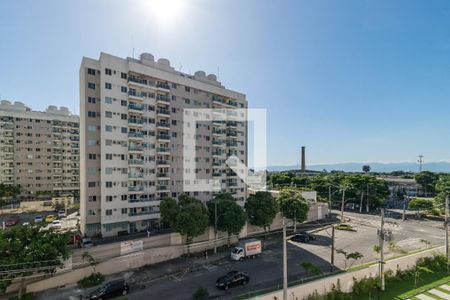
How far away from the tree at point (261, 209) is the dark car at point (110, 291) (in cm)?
2063

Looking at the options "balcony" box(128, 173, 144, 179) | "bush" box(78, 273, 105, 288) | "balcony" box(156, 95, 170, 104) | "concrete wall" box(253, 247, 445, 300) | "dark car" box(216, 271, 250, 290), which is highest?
"balcony" box(156, 95, 170, 104)

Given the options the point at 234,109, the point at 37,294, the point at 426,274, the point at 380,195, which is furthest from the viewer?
the point at 380,195

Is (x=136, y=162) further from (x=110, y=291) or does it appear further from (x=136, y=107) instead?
(x=110, y=291)

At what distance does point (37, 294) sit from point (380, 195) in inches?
2612

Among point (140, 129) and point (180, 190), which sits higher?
point (140, 129)

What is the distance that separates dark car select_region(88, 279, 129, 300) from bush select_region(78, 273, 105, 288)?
291 cm

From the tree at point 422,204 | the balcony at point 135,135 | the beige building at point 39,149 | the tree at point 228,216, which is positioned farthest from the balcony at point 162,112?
the tree at point 422,204

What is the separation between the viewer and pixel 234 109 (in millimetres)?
52438

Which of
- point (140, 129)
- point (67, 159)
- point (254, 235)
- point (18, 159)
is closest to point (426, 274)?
point (254, 235)

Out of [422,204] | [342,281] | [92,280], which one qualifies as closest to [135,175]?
[92,280]

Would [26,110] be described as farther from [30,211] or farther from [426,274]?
[426,274]

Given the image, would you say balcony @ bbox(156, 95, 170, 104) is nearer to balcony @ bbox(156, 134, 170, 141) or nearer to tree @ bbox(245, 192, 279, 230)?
balcony @ bbox(156, 134, 170, 141)

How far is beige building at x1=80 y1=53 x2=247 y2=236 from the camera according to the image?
116ft


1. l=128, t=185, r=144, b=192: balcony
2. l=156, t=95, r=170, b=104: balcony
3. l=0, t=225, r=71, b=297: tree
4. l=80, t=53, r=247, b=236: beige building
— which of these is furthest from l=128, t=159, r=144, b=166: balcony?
l=0, t=225, r=71, b=297: tree
